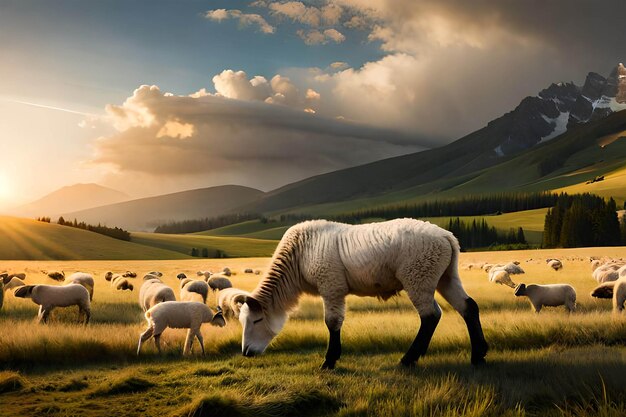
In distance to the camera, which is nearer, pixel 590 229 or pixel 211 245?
pixel 590 229

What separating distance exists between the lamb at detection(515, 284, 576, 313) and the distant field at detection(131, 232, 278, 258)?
130578 mm

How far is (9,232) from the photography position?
109 metres

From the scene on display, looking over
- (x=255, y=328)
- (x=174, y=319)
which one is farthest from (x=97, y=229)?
(x=255, y=328)

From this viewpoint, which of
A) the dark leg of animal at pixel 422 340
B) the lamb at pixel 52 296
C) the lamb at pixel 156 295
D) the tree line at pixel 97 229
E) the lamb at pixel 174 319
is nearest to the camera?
the dark leg of animal at pixel 422 340

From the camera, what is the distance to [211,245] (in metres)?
164

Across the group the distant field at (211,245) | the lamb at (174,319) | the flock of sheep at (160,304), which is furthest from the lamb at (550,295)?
the distant field at (211,245)

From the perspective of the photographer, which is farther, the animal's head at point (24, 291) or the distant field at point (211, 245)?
the distant field at point (211, 245)

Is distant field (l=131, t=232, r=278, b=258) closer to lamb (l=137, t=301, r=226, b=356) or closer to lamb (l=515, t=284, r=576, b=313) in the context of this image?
lamb (l=515, t=284, r=576, b=313)

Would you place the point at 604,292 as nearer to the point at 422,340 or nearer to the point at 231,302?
the point at 422,340

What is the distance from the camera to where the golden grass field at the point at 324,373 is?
7.52 metres

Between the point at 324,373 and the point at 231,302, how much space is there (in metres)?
8.38

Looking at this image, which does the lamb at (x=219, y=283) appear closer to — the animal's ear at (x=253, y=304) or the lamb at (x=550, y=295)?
the lamb at (x=550, y=295)

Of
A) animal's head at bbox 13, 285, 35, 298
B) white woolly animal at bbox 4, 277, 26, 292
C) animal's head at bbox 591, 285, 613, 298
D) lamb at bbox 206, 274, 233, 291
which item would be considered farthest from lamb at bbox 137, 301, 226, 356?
white woolly animal at bbox 4, 277, 26, 292

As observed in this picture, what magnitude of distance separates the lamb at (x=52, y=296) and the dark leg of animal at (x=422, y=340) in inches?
428
